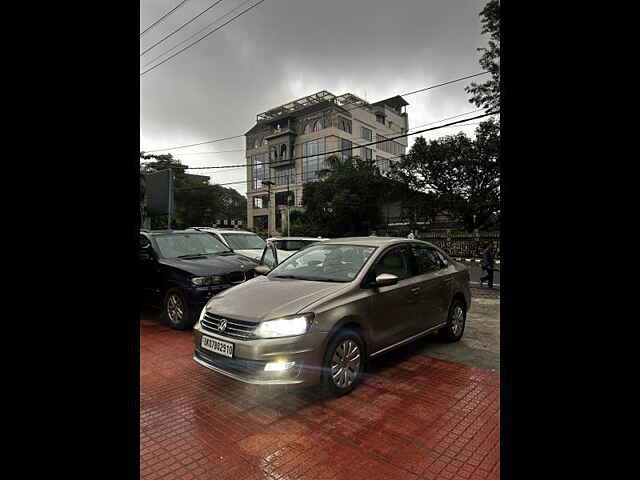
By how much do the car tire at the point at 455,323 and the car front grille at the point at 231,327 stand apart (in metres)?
3.19

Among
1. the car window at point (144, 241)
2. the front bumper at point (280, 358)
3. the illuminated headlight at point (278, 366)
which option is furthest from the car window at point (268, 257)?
the illuminated headlight at point (278, 366)

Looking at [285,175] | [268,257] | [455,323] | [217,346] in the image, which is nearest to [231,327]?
[217,346]

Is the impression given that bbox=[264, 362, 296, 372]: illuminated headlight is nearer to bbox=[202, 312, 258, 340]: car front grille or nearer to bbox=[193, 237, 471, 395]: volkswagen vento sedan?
bbox=[193, 237, 471, 395]: volkswagen vento sedan

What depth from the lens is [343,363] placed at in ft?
12.4

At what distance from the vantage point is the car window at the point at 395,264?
4539 mm

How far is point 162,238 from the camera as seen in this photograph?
24.0ft

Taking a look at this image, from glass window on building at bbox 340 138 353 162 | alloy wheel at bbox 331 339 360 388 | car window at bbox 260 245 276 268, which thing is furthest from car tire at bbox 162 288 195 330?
glass window on building at bbox 340 138 353 162

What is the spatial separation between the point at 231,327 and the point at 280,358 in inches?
25.3

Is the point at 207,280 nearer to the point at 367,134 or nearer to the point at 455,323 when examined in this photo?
the point at 455,323

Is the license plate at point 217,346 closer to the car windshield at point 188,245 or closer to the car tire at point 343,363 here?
the car tire at point 343,363
